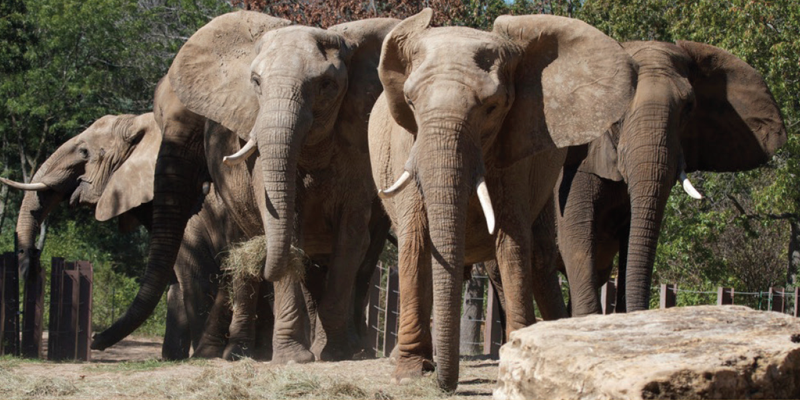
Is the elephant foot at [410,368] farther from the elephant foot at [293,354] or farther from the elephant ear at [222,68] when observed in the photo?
the elephant ear at [222,68]

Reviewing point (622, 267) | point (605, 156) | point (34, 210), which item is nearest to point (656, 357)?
point (605, 156)

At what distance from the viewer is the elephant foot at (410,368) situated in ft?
25.9

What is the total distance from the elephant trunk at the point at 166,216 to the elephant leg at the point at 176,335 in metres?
1.09

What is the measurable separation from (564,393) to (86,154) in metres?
9.96

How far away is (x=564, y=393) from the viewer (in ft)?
16.7

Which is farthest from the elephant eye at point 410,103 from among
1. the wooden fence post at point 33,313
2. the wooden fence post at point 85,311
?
the wooden fence post at point 85,311

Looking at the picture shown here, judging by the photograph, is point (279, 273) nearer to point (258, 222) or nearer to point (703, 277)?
point (258, 222)

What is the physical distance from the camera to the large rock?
482cm

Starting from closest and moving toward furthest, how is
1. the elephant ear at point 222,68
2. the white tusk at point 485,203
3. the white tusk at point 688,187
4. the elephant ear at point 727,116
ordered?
the white tusk at point 485,203 → the white tusk at point 688,187 → the elephant ear at point 222,68 → the elephant ear at point 727,116

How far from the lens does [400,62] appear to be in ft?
26.5

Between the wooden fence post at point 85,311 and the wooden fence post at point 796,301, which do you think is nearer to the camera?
the wooden fence post at point 796,301

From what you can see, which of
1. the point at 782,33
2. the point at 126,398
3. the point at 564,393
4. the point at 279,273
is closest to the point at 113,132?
the point at 279,273

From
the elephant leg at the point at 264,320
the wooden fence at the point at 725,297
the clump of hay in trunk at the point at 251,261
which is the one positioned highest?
the clump of hay in trunk at the point at 251,261

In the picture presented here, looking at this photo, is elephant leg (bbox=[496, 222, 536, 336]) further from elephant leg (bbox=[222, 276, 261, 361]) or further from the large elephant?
elephant leg (bbox=[222, 276, 261, 361])
